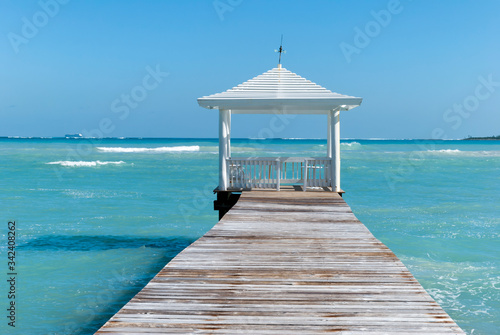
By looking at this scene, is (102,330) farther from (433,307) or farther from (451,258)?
(451,258)

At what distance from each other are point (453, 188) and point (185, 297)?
2993cm

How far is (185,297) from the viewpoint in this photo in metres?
4.42

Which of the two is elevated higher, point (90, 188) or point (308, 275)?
point (308, 275)

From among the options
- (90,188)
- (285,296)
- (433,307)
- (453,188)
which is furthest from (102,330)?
(453,188)

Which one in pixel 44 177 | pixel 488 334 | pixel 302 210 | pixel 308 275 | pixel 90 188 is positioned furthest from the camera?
pixel 44 177

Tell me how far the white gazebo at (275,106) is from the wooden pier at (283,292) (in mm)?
5045

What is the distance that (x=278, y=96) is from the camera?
12125 mm

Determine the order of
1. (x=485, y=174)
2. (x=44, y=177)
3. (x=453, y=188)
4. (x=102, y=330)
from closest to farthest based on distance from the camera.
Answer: (x=102, y=330) < (x=453, y=188) < (x=44, y=177) < (x=485, y=174)

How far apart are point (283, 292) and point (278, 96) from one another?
8.11m

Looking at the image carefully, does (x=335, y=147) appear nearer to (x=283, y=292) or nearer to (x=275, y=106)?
(x=275, y=106)

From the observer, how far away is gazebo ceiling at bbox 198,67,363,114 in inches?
471

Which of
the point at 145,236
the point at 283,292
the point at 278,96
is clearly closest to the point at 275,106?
the point at 278,96

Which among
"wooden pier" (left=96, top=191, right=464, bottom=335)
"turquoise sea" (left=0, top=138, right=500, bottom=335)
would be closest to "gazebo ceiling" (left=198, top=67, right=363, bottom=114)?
"turquoise sea" (left=0, top=138, right=500, bottom=335)

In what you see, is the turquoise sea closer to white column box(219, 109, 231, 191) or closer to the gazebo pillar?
white column box(219, 109, 231, 191)
